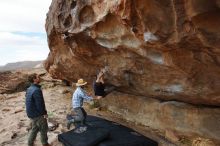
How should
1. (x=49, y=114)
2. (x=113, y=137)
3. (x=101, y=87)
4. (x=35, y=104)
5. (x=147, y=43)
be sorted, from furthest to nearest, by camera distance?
1. (x=49, y=114)
2. (x=101, y=87)
3. (x=113, y=137)
4. (x=35, y=104)
5. (x=147, y=43)

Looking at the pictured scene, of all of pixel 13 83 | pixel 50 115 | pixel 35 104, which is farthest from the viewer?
pixel 13 83

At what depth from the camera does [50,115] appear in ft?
36.1

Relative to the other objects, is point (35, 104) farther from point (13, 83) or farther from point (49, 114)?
point (13, 83)

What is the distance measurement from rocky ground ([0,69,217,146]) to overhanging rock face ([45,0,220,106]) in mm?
917

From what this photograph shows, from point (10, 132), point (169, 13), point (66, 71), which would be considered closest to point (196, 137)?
point (169, 13)

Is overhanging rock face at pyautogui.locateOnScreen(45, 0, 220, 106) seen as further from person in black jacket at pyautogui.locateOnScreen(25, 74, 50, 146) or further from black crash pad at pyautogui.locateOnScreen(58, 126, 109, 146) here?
person in black jacket at pyautogui.locateOnScreen(25, 74, 50, 146)

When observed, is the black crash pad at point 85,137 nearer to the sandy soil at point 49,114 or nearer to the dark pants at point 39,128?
the sandy soil at point 49,114

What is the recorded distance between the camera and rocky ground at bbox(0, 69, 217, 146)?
9.27 m

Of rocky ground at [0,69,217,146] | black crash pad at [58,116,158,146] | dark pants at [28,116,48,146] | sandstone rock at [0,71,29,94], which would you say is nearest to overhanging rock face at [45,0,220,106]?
rocky ground at [0,69,217,146]

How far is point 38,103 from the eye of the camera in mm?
8109

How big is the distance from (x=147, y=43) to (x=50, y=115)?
4993mm

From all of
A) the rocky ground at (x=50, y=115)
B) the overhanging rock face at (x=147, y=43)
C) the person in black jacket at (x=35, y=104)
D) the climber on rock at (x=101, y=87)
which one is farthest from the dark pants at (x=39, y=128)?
the overhanging rock face at (x=147, y=43)

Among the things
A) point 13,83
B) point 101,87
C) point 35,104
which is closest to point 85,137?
point 35,104

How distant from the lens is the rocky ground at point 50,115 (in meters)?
9.27
